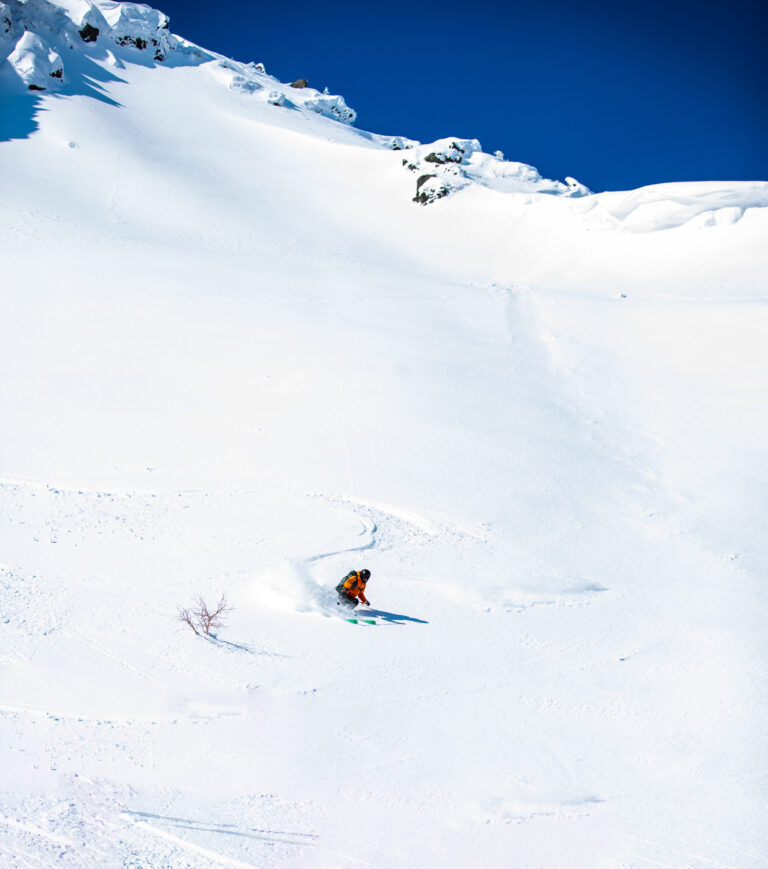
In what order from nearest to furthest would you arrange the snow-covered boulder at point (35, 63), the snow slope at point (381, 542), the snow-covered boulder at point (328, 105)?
the snow slope at point (381, 542) < the snow-covered boulder at point (35, 63) < the snow-covered boulder at point (328, 105)

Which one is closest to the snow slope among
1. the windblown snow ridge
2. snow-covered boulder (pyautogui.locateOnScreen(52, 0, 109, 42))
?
the windblown snow ridge

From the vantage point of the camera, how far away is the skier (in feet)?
34.4

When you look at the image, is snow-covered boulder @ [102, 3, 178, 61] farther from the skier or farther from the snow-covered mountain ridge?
the skier

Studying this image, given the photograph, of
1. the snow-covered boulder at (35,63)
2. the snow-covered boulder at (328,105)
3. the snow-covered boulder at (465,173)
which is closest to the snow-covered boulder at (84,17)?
the snow-covered boulder at (35,63)

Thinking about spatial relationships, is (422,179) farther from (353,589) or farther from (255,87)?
(353,589)

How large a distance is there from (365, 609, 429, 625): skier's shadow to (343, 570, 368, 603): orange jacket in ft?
0.84

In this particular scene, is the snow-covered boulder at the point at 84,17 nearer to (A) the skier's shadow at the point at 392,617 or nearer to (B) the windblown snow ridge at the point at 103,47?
(B) the windblown snow ridge at the point at 103,47

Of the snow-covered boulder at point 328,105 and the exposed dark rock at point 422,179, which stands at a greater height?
the snow-covered boulder at point 328,105

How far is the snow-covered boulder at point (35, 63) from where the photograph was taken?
48.1 m

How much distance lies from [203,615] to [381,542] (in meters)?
3.87

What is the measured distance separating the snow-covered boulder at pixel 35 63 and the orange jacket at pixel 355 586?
49872 mm

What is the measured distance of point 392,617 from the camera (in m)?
10.6

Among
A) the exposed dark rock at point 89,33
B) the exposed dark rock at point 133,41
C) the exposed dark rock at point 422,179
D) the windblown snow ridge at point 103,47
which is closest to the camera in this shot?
the exposed dark rock at point 422,179

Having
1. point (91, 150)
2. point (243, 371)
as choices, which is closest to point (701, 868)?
point (243, 371)
